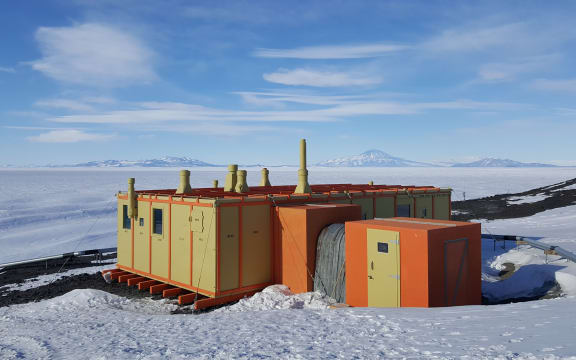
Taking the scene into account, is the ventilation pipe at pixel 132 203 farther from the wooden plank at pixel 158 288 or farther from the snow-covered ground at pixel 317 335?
the snow-covered ground at pixel 317 335

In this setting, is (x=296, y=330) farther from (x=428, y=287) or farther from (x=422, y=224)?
(x=422, y=224)

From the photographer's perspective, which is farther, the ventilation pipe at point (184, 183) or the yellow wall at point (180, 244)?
the ventilation pipe at point (184, 183)

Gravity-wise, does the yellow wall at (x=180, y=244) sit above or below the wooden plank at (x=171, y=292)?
above

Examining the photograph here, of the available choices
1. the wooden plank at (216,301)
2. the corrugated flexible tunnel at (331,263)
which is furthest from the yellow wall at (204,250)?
the corrugated flexible tunnel at (331,263)

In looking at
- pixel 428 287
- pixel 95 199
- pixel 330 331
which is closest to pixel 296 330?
pixel 330 331

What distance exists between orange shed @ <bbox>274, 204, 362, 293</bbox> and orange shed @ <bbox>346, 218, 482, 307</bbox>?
1.82 meters

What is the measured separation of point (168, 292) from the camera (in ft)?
54.4

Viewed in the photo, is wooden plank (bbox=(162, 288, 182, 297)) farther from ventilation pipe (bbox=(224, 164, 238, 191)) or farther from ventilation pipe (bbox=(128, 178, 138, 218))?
ventilation pipe (bbox=(224, 164, 238, 191))

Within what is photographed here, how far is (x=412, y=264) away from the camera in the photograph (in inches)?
468

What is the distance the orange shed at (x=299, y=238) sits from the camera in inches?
595

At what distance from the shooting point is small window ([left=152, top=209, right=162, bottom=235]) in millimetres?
17812

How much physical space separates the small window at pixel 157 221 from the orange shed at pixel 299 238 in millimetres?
5037

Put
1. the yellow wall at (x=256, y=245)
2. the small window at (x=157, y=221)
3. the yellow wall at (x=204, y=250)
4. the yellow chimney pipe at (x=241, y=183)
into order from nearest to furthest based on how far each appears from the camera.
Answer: the yellow wall at (x=204, y=250) → the yellow wall at (x=256, y=245) → the small window at (x=157, y=221) → the yellow chimney pipe at (x=241, y=183)

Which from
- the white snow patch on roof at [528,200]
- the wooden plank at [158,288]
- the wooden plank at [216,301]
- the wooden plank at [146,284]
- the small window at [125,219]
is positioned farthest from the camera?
the white snow patch on roof at [528,200]
